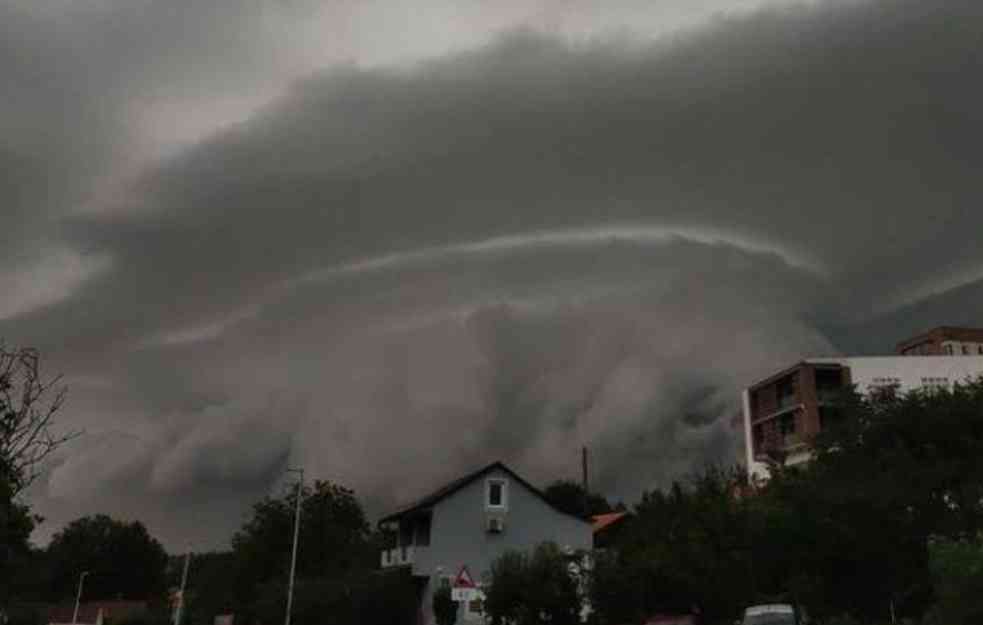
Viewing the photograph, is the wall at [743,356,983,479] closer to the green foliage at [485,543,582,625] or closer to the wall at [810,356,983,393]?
the wall at [810,356,983,393]

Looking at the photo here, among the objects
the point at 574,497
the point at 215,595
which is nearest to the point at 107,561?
the point at 215,595

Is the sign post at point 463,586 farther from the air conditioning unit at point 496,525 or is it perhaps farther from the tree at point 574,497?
the tree at point 574,497

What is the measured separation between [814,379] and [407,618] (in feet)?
187

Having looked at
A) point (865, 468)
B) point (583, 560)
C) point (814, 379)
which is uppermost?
point (814, 379)

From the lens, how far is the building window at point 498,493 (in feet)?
217

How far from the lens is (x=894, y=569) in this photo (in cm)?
3866

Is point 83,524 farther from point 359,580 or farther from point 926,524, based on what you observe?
point 926,524

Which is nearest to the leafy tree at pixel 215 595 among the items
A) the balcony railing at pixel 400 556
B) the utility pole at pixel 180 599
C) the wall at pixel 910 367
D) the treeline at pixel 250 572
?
the treeline at pixel 250 572

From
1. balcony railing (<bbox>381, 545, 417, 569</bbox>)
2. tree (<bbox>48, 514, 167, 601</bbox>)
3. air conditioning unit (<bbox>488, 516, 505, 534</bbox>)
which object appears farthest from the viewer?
tree (<bbox>48, 514, 167, 601</bbox>)

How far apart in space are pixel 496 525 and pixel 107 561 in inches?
3881

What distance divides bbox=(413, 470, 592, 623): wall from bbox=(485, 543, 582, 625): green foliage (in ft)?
44.7

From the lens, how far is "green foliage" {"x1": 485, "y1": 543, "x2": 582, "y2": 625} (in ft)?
154

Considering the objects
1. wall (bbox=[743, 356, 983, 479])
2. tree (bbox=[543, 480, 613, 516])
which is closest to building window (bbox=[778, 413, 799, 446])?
wall (bbox=[743, 356, 983, 479])

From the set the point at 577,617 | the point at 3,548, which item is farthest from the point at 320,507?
the point at 3,548
